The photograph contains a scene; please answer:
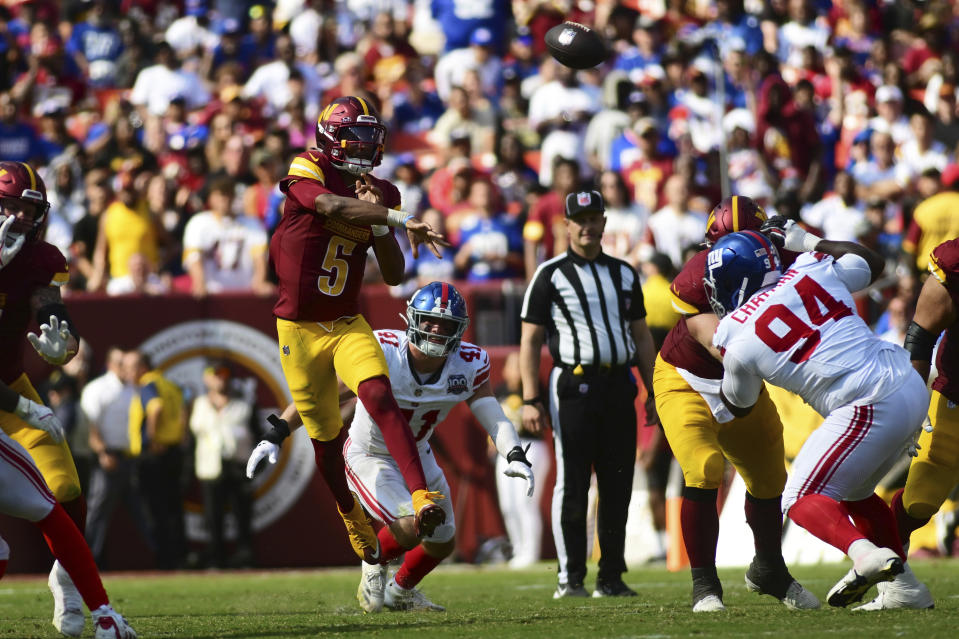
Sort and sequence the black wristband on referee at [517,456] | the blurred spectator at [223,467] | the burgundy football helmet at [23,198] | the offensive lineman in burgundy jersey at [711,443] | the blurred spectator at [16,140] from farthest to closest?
the blurred spectator at [16,140]
the blurred spectator at [223,467]
the black wristband on referee at [517,456]
the offensive lineman in burgundy jersey at [711,443]
the burgundy football helmet at [23,198]

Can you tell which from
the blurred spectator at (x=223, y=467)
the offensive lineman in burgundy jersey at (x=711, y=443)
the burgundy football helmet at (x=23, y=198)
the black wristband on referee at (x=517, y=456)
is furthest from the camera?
the blurred spectator at (x=223, y=467)

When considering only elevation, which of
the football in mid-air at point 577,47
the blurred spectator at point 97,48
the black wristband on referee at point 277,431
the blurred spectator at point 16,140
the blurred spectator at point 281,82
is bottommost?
the black wristband on referee at point 277,431

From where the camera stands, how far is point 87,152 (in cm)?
1359

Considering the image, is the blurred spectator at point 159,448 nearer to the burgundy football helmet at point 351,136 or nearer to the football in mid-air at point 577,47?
the football in mid-air at point 577,47

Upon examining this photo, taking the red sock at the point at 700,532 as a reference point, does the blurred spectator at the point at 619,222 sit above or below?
above

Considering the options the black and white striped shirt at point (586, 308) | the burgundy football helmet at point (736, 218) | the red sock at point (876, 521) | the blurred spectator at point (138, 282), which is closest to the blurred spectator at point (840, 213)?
the black and white striped shirt at point (586, 308)

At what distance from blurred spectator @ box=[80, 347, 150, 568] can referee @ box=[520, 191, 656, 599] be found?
4411 mm

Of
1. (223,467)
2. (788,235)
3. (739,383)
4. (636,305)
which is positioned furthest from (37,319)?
(223,467)

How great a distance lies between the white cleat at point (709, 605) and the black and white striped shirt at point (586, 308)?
6.36 feet

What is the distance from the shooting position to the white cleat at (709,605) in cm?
600

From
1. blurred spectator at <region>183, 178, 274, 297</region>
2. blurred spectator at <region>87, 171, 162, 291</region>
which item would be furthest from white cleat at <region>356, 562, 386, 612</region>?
blurred spectator at <region>87, 171, 162, 291</region>

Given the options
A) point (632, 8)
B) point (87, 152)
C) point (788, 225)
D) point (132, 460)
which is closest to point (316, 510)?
point (132, 460)

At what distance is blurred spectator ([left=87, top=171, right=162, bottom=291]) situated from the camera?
11.7 m

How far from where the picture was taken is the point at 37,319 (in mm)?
5793
